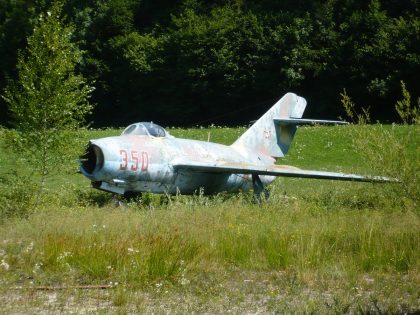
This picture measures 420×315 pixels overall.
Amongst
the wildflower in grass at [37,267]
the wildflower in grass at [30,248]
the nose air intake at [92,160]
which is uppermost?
the nose air intake at [92,160]

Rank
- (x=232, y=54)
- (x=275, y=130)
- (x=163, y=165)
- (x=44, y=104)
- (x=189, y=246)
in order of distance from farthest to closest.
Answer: (x=232, y=54) < (x=275, y=130) < (x=163, y=165) < (x=44, y=104) < (x=189, y=246)

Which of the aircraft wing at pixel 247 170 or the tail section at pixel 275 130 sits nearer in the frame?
the aircraft wing at pixel 247 170

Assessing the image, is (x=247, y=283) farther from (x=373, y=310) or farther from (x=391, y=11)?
(x=391, y=11)

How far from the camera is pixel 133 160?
17.9m

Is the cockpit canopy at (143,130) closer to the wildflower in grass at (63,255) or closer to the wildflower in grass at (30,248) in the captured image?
the wildflower in grass at (30,248)

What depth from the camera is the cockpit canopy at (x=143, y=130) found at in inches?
753

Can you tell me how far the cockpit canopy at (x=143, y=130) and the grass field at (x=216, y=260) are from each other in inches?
196

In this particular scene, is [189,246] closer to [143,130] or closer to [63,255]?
[63,255]

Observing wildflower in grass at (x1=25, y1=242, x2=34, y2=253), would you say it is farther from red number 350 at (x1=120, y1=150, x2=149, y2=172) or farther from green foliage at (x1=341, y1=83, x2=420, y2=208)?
red number 350 at (x1=120, y1=150, x2=149, y2=172)

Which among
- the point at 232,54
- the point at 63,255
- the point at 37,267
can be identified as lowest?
the point at 37,267

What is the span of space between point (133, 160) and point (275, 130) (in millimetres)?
6586

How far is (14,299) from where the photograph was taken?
937 cm

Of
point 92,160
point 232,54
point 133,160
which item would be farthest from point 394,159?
point 232,54

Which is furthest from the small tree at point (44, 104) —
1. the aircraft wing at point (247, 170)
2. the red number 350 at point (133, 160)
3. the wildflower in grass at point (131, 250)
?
the wildflower in grass at point (131, 250)
